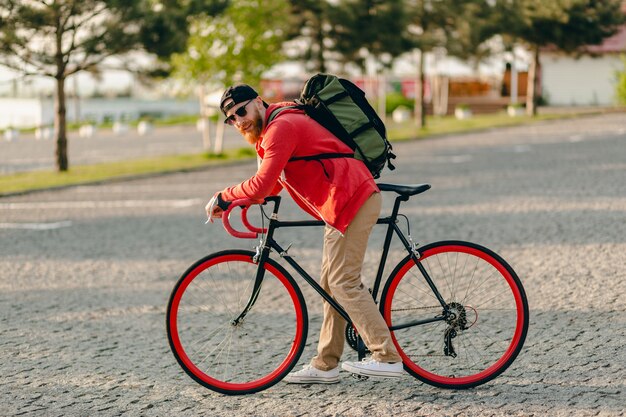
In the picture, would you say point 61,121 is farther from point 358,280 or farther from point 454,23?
point 454,23

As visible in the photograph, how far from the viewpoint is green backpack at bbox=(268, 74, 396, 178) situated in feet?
15.0

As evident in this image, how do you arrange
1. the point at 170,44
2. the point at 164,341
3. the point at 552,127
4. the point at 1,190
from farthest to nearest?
the point at 552,127 → the point at 170,44 → the point at 1,190 → the point at 164,341

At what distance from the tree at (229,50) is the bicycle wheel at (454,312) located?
17060mm

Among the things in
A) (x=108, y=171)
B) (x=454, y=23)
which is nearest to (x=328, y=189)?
(x=108, y=171)

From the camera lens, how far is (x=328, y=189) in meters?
4.61

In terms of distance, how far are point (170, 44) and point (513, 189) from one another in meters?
8.45

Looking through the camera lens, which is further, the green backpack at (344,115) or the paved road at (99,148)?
the paved road at (99,148)

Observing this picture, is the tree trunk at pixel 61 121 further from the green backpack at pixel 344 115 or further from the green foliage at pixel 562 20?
the green foliage at pixel 562 20

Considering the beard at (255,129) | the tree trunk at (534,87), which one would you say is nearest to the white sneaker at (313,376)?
the beard at (255,129)

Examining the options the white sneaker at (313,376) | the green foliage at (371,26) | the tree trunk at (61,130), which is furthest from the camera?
the green foliage at (371,26)

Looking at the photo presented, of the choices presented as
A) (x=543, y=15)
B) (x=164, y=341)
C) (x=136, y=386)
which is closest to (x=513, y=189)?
(x=164, y=341)

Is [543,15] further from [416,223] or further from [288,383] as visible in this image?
[288,383]

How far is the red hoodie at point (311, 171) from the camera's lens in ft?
14.8

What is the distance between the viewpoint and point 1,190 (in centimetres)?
1575
